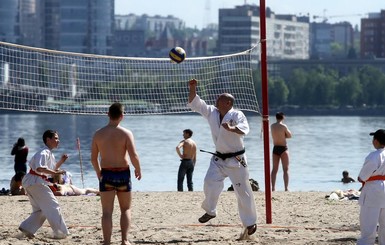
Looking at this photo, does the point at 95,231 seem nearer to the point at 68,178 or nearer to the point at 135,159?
the point at 135,159

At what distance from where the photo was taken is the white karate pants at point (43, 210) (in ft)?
50.4

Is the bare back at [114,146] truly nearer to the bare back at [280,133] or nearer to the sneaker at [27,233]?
the sneaker at [27,233]

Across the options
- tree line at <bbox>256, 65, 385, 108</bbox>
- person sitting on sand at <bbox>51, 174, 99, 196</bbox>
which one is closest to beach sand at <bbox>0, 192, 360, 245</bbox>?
person sitting on sand at <bbox>51, 174, 99, 196</bbox>

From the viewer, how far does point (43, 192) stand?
1538cm

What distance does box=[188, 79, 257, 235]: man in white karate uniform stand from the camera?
15.2 meters

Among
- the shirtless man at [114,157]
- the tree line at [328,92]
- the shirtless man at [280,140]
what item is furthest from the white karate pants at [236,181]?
the tree line at [328,92]

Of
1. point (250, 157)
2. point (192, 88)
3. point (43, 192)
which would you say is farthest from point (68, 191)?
point (250, 157)

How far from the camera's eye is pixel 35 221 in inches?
610

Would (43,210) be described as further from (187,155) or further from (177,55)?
(187,155)

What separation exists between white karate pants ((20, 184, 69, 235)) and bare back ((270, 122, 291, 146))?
955cm

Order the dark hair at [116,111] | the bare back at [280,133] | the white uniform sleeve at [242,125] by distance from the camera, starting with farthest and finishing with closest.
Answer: the bare back at [280,133], the white uniform sleeve at [242,125], the dark hair at [116,111]

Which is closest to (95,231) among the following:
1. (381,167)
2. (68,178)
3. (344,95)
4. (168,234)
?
(168,234)

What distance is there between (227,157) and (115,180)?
1698 millimetres

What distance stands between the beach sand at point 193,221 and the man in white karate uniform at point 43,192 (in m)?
0.15
